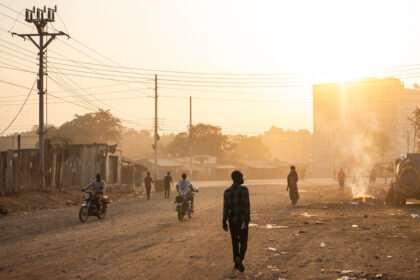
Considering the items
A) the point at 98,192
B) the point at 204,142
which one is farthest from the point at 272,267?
the point at 204,142

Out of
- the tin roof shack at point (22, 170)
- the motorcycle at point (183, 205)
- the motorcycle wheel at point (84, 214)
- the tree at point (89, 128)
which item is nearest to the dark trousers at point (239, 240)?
the motorcycle at point (183, 205)

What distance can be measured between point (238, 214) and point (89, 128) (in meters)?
92.2

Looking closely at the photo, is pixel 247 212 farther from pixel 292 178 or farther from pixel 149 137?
pixel 149 137

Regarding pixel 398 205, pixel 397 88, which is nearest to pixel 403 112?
pixel 397 88

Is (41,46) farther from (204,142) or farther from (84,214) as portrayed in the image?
(204,142)

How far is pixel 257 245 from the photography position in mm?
11039

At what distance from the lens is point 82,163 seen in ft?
109

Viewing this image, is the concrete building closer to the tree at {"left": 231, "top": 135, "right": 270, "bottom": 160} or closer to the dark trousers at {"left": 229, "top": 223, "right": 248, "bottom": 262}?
the tree at {"left": 231, "top": 135, "right": 270, "bottom": 160}

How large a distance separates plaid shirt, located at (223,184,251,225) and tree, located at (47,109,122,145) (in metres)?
91.3

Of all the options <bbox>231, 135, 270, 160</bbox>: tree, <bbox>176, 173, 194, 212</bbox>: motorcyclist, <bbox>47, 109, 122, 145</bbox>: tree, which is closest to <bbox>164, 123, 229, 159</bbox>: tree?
<bbox>47, 109, 122, 145</bbox>: tree

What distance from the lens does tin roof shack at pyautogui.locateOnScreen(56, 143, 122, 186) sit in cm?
3231

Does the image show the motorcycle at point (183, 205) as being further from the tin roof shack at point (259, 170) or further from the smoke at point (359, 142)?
the smoke at point (359, 142)

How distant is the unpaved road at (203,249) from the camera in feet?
26.9

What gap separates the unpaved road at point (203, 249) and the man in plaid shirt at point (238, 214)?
0.43 metres
